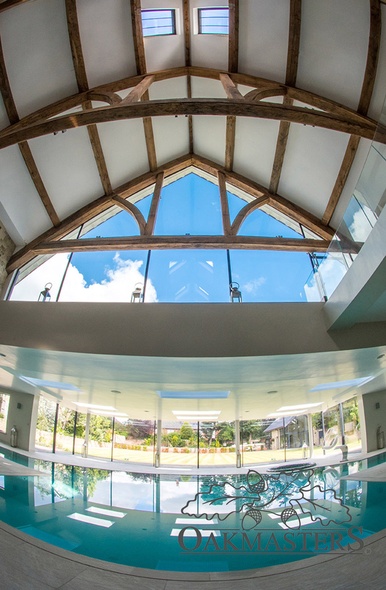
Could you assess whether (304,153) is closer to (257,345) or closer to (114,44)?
(114,44)

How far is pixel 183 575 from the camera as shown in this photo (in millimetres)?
2668

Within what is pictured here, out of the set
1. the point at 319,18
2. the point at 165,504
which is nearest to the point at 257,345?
the point at 165,504

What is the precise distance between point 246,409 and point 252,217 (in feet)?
26.2

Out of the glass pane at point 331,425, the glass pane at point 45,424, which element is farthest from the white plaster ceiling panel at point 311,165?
the glass pane at point 45,424

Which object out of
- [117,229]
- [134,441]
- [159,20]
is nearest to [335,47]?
[159,20]

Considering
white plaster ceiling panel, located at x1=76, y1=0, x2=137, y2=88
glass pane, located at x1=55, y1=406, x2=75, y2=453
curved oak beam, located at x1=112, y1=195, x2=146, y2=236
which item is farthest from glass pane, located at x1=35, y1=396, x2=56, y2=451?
white plaster ceiling panel, located at x1=76, y1=0, x2=137, y2=88

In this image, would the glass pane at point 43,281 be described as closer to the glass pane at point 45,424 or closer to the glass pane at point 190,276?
the glass pane at point 190,276

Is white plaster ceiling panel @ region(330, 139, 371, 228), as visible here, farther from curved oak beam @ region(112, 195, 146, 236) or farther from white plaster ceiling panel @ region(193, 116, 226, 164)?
curved oak beam @ region(112, 195, 146, 236)

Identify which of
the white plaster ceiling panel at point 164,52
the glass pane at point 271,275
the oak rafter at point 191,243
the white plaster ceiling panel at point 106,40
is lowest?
the glass pane at point 271,275

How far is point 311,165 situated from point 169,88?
15.0 ft

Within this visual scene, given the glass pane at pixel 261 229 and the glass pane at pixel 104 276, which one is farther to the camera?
the glass pane at pixel 261 229

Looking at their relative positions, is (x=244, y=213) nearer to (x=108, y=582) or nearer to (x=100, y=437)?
(x=108, y=582)

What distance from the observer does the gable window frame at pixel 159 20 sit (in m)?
6.67

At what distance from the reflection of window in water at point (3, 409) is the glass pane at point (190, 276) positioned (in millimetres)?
11879
